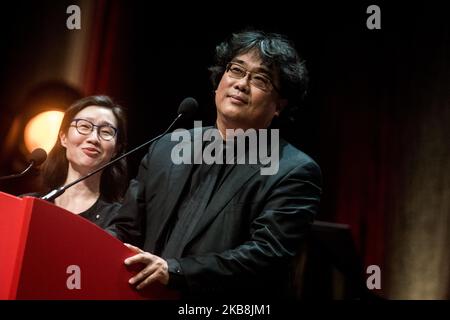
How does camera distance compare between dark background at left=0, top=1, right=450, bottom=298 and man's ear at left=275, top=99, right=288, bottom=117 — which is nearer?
man's ear at left=275, top=99, right=288, bottom=117

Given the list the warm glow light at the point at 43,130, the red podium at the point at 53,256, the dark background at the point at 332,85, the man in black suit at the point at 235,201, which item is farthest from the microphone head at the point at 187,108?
the warm glow light at the point at 43,130

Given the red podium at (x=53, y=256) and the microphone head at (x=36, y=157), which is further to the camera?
the microphone head at (x=36, y=157)

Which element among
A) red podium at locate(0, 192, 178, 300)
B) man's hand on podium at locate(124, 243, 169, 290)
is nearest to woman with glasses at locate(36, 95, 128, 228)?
man's hand on podium at locate(124, 243, 169, 290)

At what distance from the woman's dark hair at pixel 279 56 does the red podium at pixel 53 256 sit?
0.97 m

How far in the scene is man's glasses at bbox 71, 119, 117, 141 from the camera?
2754 mm

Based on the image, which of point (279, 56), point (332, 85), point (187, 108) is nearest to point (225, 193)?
point (187, 108)

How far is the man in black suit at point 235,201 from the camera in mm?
1724

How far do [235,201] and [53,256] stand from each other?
2.24 feet

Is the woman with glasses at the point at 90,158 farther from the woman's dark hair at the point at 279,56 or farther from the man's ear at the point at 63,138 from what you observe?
the woman's dark hair at the point at 279,56

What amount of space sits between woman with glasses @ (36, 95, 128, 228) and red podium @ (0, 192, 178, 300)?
1213mm

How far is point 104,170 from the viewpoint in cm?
284

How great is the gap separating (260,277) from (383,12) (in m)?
1.95

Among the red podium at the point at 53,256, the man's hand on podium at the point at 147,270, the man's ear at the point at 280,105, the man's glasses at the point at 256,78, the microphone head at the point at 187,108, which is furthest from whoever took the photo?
the man's ear at the point at 280,105

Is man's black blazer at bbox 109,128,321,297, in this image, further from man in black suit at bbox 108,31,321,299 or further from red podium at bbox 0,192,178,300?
red podium at bbox 0,192,178,300
